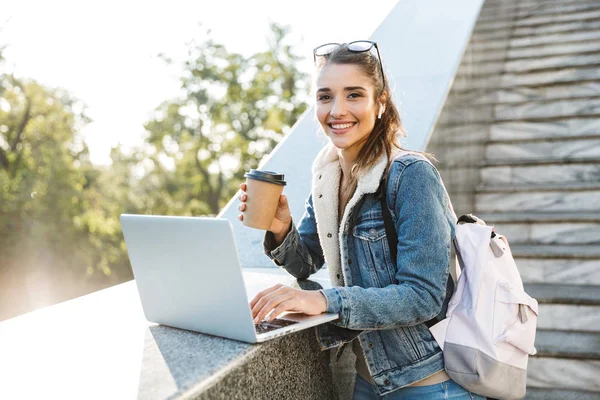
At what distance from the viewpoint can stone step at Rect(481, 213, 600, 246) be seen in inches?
158

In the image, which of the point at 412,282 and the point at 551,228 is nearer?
the point at 412,282

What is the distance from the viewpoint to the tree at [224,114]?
103 feet

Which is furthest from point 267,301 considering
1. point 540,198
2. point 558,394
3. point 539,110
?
point 539,110

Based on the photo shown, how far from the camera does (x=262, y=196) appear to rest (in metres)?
1.86

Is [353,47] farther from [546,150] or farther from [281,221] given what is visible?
[546,150]

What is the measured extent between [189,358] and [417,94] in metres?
2.28

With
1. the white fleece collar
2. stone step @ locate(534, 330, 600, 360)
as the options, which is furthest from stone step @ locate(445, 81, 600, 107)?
the white fleece collar

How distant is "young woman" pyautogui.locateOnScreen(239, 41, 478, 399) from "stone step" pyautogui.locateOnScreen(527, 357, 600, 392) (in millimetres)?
1609

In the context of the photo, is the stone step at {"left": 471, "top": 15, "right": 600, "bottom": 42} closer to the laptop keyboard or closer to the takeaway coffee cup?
the takeaway coffee cup

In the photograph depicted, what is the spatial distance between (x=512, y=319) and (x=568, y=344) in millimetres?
1765

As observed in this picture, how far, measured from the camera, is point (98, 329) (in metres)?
1.88

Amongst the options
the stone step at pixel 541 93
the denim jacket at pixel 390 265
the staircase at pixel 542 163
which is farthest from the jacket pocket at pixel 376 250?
the stone step at pixel 541 93

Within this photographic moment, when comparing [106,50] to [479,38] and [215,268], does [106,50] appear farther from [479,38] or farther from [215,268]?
[215,268]

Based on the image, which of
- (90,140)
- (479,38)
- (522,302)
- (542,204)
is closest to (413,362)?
Result: (522,302)
